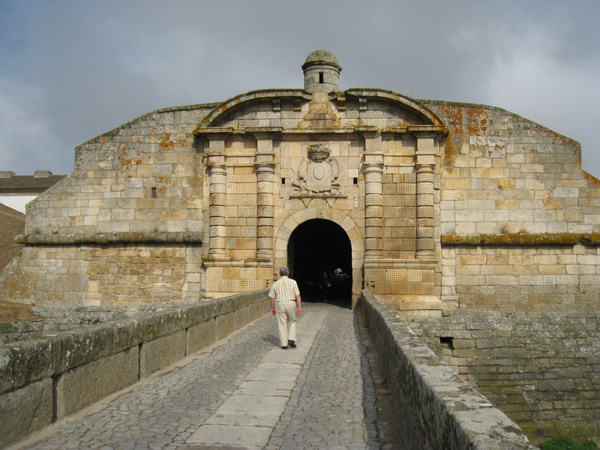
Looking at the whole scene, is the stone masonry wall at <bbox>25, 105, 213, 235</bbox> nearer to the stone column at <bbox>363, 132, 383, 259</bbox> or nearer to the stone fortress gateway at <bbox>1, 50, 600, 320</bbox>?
the stone fortress gateway at <bbox>1, 50, 600, 320</bbox>

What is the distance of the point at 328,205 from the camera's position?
1409 cm

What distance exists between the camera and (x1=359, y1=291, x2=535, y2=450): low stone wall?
2.22 meters

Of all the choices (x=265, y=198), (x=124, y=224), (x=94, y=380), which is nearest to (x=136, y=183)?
(x=124, y=224)

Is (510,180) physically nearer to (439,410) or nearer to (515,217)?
(515,217)

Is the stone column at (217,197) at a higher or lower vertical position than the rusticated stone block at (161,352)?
higher

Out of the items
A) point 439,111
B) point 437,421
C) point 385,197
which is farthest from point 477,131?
point 437,421

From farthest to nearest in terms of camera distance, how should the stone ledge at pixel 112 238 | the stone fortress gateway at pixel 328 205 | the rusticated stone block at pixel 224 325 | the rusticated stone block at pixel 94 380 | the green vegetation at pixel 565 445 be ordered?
the stone ledge at pixel 112 238 → the stone fortress gateway at pixel 328 205 → the green vegetation at pixel 565 445 → the rusticated stone block at pixel 224 325 → the rusticated stone block at pixel 94 380

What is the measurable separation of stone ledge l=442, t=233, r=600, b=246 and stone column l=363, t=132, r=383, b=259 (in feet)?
6.23

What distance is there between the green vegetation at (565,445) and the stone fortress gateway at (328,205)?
337cm

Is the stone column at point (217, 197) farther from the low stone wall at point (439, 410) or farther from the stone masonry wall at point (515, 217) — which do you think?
the low stone wall at point (439, 410)

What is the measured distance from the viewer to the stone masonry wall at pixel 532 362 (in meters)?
11.5

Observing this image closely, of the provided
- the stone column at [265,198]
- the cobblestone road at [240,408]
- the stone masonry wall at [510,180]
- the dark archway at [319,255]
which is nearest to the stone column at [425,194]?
the stone masonry wall at [510,180]

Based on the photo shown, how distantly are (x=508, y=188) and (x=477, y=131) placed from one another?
1617mm

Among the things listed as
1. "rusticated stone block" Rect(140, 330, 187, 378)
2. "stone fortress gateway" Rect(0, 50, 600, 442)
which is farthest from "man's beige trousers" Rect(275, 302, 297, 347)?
"stone fortress gateway" Rect(0, 50, 600, 442)
